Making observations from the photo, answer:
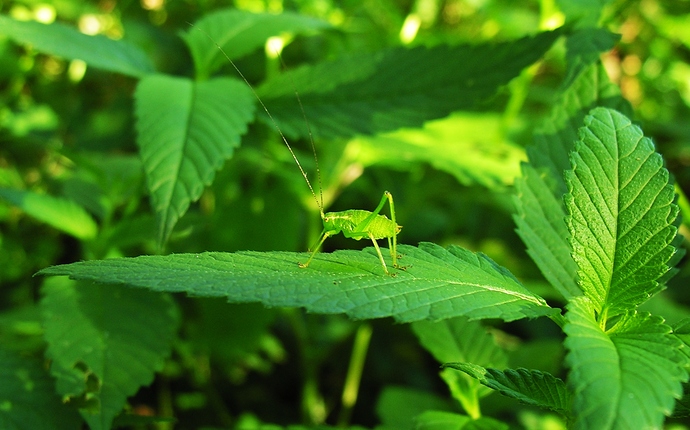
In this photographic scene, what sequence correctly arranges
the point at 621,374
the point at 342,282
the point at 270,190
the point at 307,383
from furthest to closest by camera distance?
the point at 270,190
the point at 307,383
the point at 342,282
the point at 621,374

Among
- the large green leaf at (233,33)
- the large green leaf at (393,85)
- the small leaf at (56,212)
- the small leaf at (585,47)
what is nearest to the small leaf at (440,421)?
the large green leaf at (393,85)

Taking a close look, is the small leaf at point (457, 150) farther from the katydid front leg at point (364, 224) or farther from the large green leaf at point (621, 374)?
the large green leaf at point (621, 374)

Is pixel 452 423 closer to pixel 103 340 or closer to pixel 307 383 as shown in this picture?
pixel 103 340

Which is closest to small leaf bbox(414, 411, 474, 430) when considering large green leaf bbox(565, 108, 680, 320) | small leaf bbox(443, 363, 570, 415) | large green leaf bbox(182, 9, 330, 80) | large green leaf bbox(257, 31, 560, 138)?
small leaf bbox(443, 363, 570, 415)

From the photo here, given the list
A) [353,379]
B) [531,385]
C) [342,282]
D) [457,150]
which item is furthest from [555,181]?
[353,379]

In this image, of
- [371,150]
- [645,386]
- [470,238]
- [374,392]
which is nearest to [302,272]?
[645,386]

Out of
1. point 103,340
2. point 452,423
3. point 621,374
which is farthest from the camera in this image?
point 103,340

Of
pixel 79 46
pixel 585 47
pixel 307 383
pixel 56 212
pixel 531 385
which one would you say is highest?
pixel 585 47

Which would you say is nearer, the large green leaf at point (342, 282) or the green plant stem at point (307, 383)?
the large green leaf at point (342, 282)
